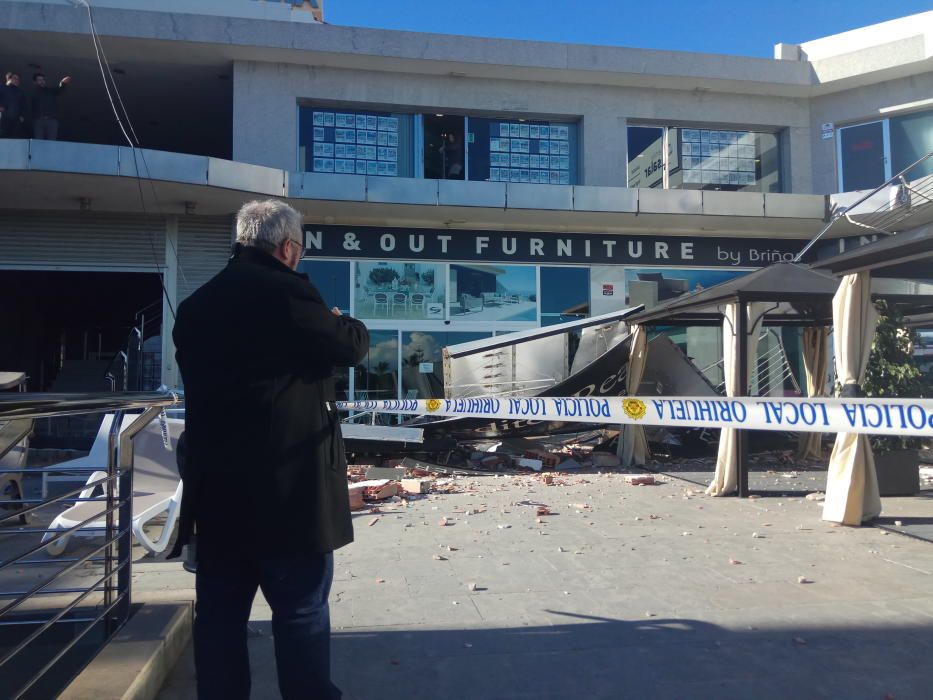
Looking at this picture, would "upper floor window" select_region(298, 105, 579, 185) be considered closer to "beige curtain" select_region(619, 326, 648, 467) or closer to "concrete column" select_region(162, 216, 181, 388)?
"concrete column" select_region(162, 216, 181, 388)

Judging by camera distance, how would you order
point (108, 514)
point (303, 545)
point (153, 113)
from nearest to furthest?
point (303, 545), point (108, 514), point (153, 113)

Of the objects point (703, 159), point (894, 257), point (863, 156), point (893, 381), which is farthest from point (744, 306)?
point (863, 156)

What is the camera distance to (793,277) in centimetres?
827

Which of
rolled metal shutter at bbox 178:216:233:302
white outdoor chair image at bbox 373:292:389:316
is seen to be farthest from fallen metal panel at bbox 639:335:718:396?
rolled metal shutter at bbox 178:216:233:302

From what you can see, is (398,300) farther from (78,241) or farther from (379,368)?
(78,241)

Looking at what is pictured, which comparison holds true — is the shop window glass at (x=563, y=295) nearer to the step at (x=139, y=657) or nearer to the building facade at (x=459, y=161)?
the building facade at (x=459, y=161)

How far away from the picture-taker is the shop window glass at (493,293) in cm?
1524

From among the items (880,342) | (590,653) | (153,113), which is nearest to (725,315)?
(880,342)

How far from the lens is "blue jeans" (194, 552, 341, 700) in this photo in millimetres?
2176

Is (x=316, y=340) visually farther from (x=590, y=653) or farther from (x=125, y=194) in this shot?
(x=125, y=194)

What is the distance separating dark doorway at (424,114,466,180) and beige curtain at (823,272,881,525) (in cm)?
967

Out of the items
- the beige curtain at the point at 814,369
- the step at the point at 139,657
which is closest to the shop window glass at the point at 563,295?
the beige curtain at the point at 814,369

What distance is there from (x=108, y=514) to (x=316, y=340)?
5.51ft

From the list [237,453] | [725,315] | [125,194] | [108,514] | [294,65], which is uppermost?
[294,65]
